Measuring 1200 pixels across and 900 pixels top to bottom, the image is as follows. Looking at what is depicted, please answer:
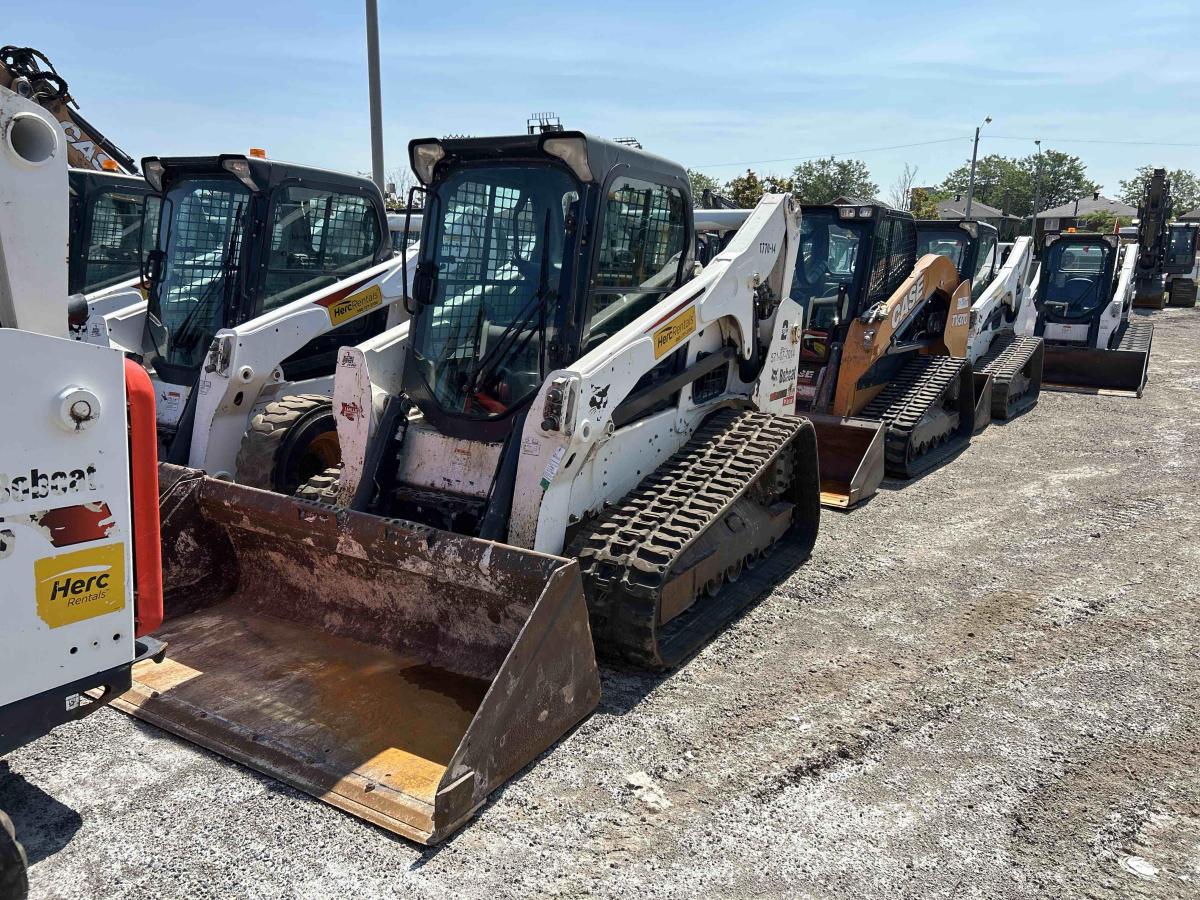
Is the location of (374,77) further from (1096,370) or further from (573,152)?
(1096,370)

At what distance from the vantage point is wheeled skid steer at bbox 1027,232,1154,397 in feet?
43.0

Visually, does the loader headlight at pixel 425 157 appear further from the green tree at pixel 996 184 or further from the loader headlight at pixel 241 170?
the green tree at pixel 996 184

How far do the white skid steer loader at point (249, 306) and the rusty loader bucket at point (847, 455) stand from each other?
3.63m

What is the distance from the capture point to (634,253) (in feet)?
16.1

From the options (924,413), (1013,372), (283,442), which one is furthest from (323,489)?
(1013,372)

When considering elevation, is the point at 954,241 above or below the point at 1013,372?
above

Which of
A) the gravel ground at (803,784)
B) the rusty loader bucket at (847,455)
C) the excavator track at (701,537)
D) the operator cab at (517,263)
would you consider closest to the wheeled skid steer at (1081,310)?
the rusty loader bucket at (847,455)

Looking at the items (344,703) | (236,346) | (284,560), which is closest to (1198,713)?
(344,703)

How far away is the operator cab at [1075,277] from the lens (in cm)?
1426

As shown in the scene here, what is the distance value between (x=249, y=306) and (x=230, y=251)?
0.42 m

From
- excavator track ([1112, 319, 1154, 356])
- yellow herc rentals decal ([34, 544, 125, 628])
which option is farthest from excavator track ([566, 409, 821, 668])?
excavator track ([1112, 319, 1154, 356])

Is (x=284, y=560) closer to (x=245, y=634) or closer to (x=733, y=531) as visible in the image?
(x=245, y=634)

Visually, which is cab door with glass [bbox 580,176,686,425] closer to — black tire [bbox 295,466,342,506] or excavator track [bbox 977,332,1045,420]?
black tire [bbox 295,466,342,506]

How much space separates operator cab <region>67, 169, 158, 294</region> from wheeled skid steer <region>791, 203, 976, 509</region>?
5929 millimetres
